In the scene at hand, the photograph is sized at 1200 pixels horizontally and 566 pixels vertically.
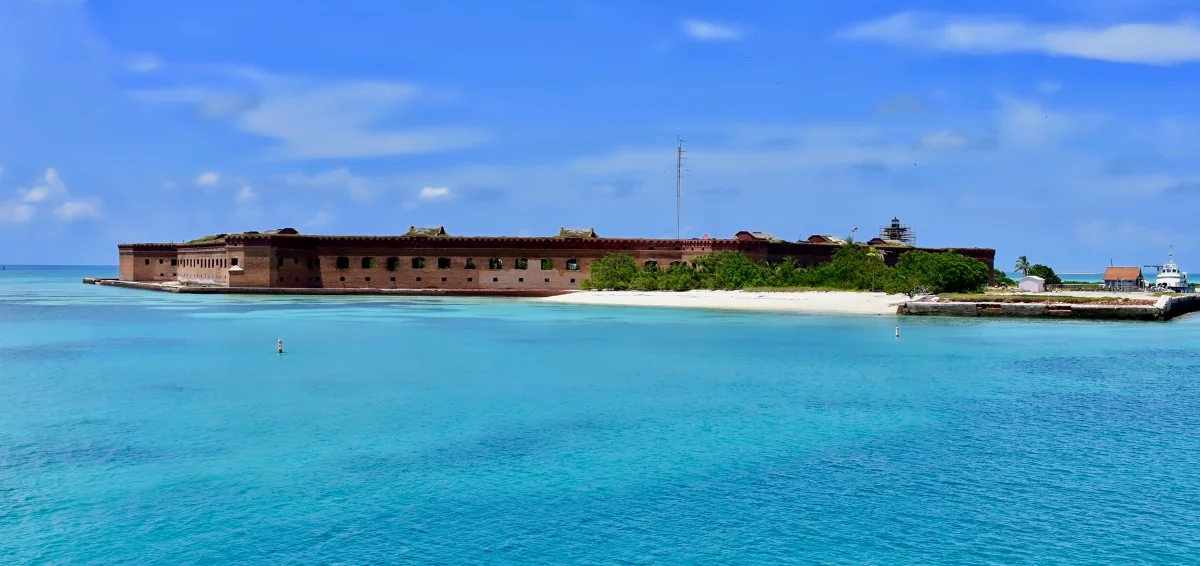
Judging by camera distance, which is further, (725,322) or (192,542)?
(725,322)

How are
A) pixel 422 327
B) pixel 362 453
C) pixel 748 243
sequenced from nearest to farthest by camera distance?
pixel 362 453 → pixel 422 327 → pixel 748 243

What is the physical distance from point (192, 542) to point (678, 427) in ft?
38.0

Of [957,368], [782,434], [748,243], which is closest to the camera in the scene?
[782,434]

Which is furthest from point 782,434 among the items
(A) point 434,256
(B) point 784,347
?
(A) point 434,256

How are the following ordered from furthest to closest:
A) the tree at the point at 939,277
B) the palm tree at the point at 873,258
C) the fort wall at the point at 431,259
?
1. the fort wall at the point at 431,259
2. the palm tree at the point at 873,258
3. the tree at the point at 939,277

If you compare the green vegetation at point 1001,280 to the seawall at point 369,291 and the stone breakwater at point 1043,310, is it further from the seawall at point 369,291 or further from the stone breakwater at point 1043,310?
the seawall at point 369,291

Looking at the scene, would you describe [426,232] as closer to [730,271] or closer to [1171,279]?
[730,271]

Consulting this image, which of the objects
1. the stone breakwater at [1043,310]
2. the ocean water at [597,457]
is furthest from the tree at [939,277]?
the ocean water at [597,457]

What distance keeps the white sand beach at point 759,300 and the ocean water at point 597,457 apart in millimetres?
29304

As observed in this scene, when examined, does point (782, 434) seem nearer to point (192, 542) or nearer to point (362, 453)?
point (362, 453)

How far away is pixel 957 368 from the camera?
33094 millimetres

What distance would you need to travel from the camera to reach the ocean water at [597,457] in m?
13.4

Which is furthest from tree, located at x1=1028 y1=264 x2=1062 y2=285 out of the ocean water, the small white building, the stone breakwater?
the ocean water

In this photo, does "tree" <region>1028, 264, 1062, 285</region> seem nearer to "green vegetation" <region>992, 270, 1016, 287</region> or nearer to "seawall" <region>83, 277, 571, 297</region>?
"green vegetation" <region>992, 270, 1016, 287</region>
